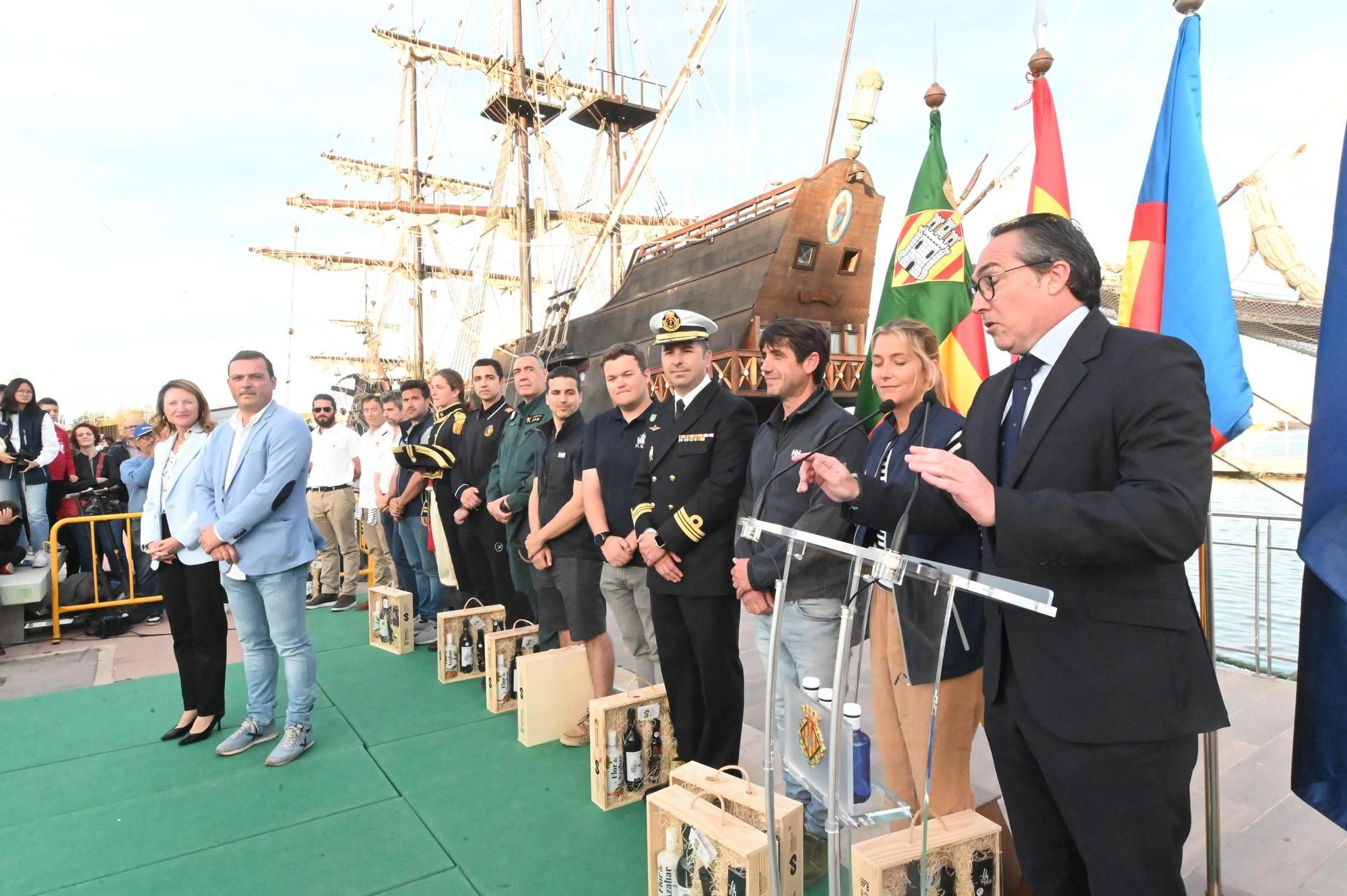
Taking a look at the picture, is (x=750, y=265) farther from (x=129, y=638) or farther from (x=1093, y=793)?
(x=1093, y=793)

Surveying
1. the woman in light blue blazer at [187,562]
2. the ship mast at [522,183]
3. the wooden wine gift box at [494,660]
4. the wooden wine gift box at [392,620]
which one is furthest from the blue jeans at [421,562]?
the ship mast at [522,183]

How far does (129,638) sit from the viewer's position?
543 centimetres

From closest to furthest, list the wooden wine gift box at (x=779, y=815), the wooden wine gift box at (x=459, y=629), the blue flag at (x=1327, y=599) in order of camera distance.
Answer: the blue flag at (x=1327, y=599) < the wooden wine gift box at (x=779, y=815) < the wooden wine gift box at (x=459, y=629)

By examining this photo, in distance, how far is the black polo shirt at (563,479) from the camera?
3492mm

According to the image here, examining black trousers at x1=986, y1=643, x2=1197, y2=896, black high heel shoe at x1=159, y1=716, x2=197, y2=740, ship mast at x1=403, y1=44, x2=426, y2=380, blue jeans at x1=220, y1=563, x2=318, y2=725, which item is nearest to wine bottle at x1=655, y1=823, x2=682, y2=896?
black trousers at x1=986, y1=643, x2=1197, y2=896

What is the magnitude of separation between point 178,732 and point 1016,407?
3.92 m

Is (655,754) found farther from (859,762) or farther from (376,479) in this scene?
(376,479)

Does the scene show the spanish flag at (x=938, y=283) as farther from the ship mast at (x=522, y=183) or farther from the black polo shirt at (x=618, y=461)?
the ship mast at (x=522, y=183)

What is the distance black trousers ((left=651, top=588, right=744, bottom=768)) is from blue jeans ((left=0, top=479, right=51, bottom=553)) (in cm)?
621

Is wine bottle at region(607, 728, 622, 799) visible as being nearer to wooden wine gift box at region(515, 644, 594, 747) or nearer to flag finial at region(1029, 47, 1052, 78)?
wooden wine gift box at region(515, 644, 594, 747)

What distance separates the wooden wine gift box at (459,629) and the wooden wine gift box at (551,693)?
90cm

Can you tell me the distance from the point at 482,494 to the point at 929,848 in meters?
3.41

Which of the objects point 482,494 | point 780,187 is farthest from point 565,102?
point 482,494

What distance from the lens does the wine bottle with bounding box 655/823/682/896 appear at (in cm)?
203
